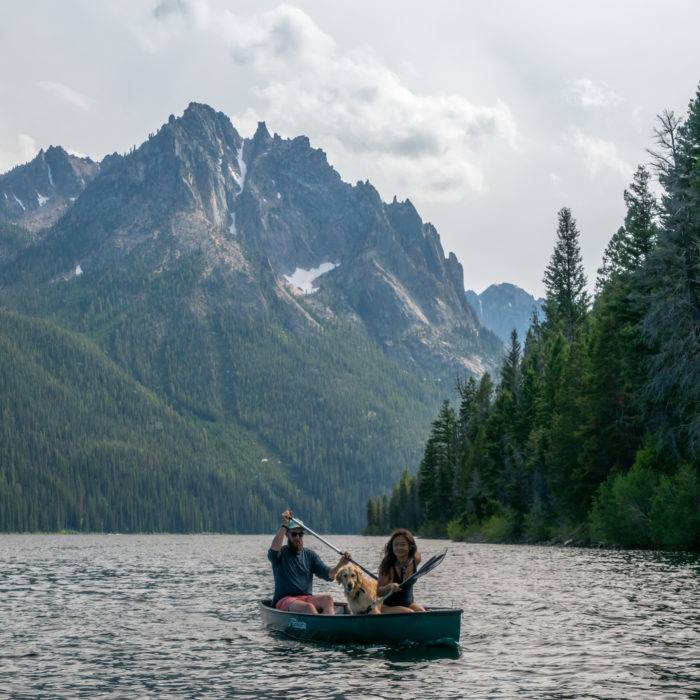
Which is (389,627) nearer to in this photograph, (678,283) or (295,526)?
(295,526)

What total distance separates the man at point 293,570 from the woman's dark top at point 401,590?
2.00 m

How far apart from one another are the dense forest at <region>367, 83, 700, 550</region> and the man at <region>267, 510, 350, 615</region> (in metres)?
26.5

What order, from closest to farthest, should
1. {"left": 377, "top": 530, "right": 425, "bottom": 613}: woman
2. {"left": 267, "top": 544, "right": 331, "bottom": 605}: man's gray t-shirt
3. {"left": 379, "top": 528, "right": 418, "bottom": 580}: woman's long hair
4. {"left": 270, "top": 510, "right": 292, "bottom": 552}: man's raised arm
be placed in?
{"left": 377, "top": 530, "right": 425, "bottom": 613}: woman, {"left": 379, "top": 528, "right": 418, "bottom": 580}: woman's long hair, {"left": 270, "top": 510, "right": 292, "bottom": 552}: man's raised arm, {"left": 267, "top": 544, "right": 331, "bottom": 605}: man's gray t-shirt

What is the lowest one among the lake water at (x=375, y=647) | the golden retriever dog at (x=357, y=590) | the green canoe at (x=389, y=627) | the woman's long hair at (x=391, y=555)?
the lake water at (x=375, y=647)

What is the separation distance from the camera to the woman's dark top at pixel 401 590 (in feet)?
68.3

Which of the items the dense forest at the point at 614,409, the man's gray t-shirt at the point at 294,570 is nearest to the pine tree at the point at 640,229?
the dense forest at the point at 614,409

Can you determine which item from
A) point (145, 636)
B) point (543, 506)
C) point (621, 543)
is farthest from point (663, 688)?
point (543, 506)

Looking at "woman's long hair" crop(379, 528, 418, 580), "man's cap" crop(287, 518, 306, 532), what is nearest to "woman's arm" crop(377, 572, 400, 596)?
"woman's long hair" crop(379, 528, 418, 580)

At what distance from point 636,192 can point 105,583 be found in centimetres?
5315

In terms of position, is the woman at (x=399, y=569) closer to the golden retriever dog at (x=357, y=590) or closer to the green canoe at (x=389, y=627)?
the golden retriever dog at (x=357, y=590)

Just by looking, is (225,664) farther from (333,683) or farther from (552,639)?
(552,639)

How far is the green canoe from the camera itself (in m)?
19.4

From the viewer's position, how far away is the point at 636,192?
75.7 metres

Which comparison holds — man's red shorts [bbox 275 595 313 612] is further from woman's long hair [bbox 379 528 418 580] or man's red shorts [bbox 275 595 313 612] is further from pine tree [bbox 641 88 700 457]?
pine tree [bbox 641 88 700 457]
